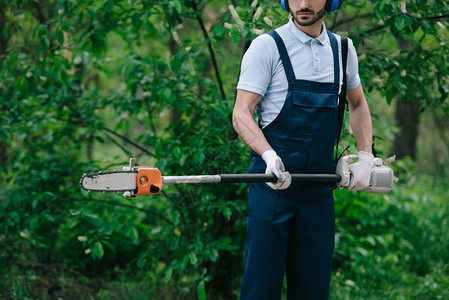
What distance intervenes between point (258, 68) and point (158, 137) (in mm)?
1924

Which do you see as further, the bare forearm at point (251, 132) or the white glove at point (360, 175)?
the white glove at point (360, 175)

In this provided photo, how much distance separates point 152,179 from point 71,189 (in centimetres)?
245

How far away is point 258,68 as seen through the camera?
2.41 m

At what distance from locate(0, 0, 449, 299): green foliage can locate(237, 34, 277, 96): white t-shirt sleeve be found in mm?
657

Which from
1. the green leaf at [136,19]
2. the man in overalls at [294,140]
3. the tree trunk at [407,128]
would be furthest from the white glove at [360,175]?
the tree trunk at [407,128]

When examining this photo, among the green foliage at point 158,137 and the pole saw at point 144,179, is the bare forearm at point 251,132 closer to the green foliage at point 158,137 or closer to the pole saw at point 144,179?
the pole saw at point 144,179

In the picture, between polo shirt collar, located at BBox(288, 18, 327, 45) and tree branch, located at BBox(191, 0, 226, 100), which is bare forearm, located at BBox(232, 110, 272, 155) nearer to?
polo shirt collar, located at BBox(288, 18, 327, 45)

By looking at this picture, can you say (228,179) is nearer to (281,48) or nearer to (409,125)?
(281,48)

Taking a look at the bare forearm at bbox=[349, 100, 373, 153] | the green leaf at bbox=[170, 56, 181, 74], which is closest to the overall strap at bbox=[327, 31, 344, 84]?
the bare forearm at bbox=[349, 100, 373, 153]

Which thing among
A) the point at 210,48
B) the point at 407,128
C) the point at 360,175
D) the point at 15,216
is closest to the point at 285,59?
the point at 360,175

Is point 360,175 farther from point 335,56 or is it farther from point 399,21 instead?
point 399,21

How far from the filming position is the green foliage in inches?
145

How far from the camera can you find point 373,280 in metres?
4.71

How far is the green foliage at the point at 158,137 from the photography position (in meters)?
3.69
